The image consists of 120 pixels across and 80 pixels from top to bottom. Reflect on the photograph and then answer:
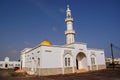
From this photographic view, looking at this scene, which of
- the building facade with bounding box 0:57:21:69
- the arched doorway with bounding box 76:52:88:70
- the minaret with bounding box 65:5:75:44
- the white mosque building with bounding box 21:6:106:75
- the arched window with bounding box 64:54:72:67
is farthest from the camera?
the building facade with bounding box 0:57:21:69

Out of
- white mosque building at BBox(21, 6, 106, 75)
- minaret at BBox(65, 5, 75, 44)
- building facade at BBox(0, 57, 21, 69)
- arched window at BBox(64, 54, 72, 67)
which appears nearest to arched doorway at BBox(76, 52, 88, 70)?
white mosque building at BBox(21, 6, 106, 75)

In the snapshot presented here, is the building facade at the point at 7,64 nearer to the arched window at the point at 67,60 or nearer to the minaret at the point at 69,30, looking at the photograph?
the minaret at the point at 69,30

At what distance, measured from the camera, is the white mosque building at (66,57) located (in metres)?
21.7

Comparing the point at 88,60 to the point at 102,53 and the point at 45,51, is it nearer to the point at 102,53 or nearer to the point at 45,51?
the point at 102,53

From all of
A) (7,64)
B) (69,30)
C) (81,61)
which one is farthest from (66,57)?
(7,64)

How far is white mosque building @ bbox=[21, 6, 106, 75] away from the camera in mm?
21734

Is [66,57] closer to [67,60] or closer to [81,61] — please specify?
[67,60]

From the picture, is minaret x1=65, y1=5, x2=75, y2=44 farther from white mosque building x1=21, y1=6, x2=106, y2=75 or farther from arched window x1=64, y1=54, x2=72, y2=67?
arched window x1=64, y1=54, x2=72, y2=67

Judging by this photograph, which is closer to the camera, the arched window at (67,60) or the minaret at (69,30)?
the arched window at (67,60)

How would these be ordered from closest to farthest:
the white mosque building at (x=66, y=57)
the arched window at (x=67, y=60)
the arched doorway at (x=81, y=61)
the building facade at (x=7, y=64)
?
the white mosque building at (x=66, y=57) → the arched window at (x=67, y=60) → the arched doorway at (x=81, y=61) → the building facade at (x=7, y=64)

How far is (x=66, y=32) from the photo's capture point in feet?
102

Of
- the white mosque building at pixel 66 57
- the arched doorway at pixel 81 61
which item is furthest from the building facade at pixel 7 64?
the arched doorway at pixel 81 61

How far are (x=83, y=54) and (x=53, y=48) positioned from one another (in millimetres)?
8786

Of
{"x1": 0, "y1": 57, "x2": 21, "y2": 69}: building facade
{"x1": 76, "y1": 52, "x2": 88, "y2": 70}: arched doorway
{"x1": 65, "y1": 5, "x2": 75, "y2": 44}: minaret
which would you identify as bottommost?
{"x1": 0, "y1": 57, "x2": 21, "y2": 69}: building facade
